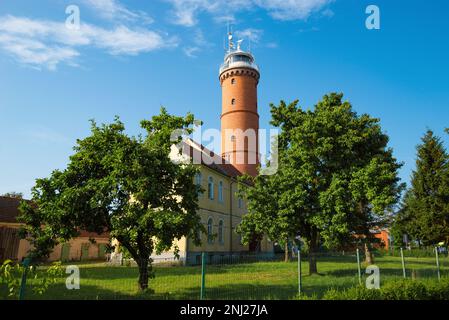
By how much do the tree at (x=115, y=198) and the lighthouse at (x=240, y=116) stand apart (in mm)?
28472

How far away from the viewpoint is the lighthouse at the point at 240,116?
41.7 m

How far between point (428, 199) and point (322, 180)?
22.5 metres

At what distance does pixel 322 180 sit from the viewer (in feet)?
59.5

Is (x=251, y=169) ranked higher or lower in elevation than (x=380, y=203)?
higher

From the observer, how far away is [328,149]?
17.8 metres

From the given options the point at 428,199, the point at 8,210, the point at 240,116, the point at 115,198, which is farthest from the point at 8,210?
the point at 428,199

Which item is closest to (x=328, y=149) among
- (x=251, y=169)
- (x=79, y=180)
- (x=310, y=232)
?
(x=310, y=232)

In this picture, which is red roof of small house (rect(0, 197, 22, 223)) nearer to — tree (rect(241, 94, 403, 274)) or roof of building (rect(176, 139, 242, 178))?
roof of building (rect(176, 139, 242, 178))

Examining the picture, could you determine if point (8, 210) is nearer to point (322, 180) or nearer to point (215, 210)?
point (215, 210)

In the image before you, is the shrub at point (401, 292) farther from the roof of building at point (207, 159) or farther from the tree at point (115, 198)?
the roof of building at point (207, 159)

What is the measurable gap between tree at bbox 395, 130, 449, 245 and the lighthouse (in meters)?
17.3

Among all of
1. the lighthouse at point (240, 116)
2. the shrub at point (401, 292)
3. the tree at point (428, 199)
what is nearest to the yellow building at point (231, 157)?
the lighthouse at point (240, 116)
